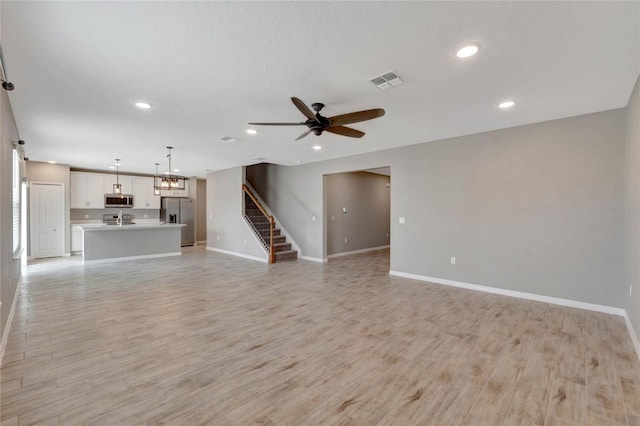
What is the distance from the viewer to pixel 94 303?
4176 mm

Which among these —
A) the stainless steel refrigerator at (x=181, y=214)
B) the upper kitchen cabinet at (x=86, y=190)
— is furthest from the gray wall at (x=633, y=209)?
the upper kitchen cabinet at (x=86, y=190)

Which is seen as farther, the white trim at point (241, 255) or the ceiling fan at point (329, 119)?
the white trim at point (241, 255)

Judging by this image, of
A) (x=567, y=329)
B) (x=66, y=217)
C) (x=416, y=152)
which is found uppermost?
(x=416, y=152)

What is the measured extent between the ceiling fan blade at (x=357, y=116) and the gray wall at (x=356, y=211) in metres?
4.31

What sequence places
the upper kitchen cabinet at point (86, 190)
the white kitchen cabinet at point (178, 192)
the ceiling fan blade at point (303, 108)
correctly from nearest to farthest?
the ceiling fan blade at point (303, 108)
the upper kitchen cabinet at point (86, 190)
the white kitchen cabinet at point (178, 192)

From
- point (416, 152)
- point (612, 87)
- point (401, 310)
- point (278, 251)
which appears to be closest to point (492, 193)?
point (416, 152)

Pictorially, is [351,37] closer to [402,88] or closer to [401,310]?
[402,88]

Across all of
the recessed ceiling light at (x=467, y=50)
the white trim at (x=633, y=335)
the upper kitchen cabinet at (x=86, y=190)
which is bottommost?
the white trim at (x=633, y=335)

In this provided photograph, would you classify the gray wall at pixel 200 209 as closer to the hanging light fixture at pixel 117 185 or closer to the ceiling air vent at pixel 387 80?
the hanging light fixture at pixel 117 185

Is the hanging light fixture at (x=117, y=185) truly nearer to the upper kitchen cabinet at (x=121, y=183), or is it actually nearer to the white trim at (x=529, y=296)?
the upper kitchen cabinet at (x=121, y=183)

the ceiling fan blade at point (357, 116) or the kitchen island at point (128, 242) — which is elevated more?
the ceiling fan blade at point (357, 116)

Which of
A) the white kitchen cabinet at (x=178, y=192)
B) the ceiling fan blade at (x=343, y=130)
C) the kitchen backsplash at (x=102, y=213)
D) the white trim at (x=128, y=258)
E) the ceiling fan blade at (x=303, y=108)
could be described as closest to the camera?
the ceiling fan blade at (x=303, y=108)

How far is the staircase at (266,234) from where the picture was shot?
7.88 meters

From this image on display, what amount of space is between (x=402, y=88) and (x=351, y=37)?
1.10 metres
